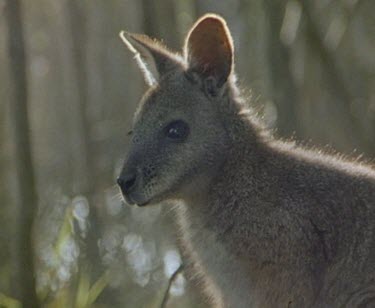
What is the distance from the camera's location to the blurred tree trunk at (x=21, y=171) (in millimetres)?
8023

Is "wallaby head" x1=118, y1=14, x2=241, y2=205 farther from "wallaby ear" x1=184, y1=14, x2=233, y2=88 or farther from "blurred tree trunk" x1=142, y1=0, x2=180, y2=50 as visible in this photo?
"blurred tree trunk" x1=142, y1=0, x2=180, y2=50

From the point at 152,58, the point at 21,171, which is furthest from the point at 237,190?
the point at 21,171

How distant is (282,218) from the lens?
6.90 metres

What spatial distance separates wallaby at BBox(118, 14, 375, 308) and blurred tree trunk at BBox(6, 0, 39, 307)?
104 cm

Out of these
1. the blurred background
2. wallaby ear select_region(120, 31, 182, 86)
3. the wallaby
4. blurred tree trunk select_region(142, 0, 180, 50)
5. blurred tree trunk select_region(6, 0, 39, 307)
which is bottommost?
the blurred background

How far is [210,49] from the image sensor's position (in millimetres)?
7141

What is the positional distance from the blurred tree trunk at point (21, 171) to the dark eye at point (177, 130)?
1.29m

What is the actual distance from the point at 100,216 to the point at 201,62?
3.45 metres

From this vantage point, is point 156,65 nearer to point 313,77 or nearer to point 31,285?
point 31,285

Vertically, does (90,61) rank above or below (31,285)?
below

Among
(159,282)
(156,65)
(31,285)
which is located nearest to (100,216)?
(159,282)

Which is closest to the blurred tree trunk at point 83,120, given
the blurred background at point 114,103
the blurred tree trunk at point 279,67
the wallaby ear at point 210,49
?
the blurred background at point 114,103

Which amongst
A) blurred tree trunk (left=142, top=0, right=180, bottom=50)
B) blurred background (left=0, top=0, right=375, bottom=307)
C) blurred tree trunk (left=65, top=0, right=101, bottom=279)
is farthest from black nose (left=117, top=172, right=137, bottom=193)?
blurred tree trunk (left=142, top=0, right=180, bottom=50)

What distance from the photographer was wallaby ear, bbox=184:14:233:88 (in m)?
7.09
